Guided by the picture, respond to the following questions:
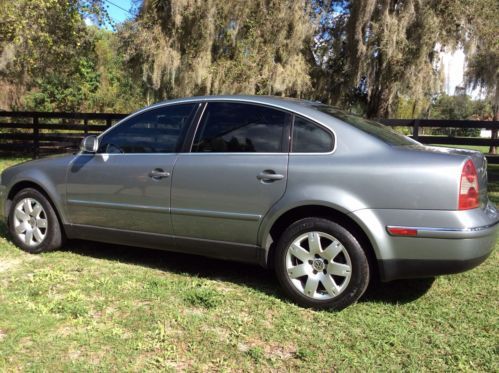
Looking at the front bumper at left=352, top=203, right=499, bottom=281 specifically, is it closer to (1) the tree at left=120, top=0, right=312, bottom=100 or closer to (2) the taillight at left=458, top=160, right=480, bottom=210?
(2) the taillight at left=458, top=160, right=480, bottom=210

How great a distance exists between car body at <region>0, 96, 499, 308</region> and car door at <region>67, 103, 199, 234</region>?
11 mm

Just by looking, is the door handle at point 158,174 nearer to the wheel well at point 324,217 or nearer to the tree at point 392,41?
the wheel well at point 324,217

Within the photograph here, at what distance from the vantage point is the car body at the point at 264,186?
133 inches

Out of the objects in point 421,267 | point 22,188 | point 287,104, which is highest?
point 287,104

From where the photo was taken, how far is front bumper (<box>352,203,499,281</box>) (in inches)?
130

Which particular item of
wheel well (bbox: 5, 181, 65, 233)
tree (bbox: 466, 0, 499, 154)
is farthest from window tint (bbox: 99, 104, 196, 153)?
tree (bbox: 466, 0, 499, 154)

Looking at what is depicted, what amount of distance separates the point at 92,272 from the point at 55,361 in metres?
1.59

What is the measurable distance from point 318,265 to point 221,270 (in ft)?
4.20

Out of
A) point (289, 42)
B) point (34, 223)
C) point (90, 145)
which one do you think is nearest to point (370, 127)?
point (90, 145)

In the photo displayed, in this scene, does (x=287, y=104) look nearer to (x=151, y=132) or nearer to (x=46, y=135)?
(x=151, y=132)

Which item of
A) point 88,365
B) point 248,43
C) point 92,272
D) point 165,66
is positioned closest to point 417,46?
point 248,43

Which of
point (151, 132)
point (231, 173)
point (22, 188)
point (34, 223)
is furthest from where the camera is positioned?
point (22, 188)

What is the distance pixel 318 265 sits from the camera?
3676mm

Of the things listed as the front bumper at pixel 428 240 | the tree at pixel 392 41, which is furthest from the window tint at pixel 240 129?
the tree at pixel 392 41
